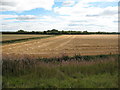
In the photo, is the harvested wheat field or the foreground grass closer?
the foreground grass

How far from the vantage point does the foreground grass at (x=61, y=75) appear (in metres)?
6.50

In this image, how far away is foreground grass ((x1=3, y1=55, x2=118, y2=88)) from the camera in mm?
6496

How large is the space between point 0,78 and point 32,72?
1.43m

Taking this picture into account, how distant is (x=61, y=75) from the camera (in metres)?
7.61

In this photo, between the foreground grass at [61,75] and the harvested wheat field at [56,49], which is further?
the harvested wheat field at [56,49]

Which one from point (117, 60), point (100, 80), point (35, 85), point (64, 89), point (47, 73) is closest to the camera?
point (64, 89)

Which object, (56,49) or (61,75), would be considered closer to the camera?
(61,75)

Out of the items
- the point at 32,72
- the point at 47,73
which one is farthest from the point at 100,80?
the point at 32,72

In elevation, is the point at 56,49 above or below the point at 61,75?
below

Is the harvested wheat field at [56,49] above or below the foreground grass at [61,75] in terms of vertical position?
below

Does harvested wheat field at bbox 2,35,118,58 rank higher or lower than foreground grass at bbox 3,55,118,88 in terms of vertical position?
lower

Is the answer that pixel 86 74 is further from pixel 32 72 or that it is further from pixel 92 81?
pixel 32 72

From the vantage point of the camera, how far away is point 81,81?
6.84 m

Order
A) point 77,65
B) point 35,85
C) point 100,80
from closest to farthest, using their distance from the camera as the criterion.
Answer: point 35,85 → point 100,80 → point 77,65
